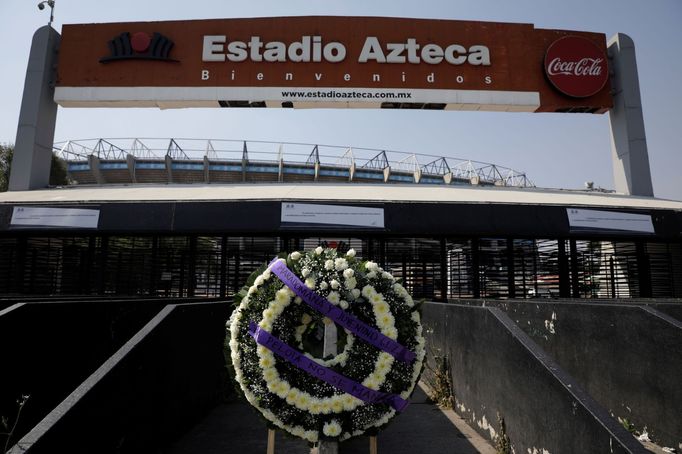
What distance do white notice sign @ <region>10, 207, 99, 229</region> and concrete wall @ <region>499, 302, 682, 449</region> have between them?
10.8 meters

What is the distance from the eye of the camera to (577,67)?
56.2 ft

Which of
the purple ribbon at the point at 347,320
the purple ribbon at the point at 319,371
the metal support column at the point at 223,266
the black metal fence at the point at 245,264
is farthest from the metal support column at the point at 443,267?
the purple ribbon at the point at 319,371

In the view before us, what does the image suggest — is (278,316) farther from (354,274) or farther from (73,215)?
(73,215)

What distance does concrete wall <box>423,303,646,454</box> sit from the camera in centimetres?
317

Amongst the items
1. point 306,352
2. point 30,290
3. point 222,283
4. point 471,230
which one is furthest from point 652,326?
point 30,290

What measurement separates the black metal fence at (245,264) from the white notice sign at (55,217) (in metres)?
Result: 1.49

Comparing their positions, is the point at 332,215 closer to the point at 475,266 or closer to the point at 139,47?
the point at 475,266

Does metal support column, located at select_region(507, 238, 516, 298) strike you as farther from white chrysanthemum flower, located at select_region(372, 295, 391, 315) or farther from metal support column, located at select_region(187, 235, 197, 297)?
white chrysanthemum flower, located at select_region(372, 295, 391, 315)

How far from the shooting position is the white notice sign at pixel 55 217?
453 inches

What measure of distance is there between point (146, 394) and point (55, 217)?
31.5 feet

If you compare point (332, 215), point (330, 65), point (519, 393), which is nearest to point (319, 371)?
point (519, 393)

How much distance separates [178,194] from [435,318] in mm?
8432

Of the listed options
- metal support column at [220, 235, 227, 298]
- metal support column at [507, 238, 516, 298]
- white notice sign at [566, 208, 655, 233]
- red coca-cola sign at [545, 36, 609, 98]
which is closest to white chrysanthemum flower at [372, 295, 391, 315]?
metal support column at [220, 235, 227, 298]

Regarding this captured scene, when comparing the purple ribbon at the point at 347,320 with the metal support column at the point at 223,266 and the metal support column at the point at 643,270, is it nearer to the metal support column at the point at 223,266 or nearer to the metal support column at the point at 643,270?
the metal support column at the point at 223,266
